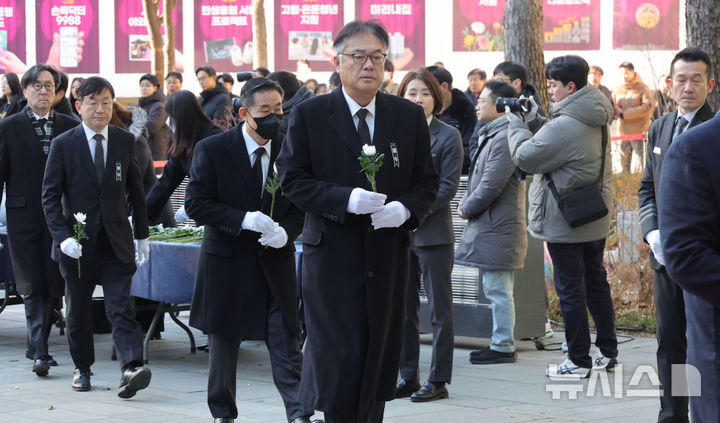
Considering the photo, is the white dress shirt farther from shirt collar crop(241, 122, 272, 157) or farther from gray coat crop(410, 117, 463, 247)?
gray coat crop(410, 117, 463, 247)

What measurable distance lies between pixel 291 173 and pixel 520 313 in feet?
15.3

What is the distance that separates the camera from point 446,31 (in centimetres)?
2961

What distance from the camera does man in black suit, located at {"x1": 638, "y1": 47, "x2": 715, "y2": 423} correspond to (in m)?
6.00

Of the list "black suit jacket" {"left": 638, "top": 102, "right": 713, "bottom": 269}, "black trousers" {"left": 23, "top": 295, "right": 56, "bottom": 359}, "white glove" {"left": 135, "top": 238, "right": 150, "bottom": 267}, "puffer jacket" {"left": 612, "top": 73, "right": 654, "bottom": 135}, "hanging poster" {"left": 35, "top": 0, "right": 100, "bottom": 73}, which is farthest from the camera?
"hanging poster" {"left": 35, "top": 0, "right": 100, "bottom": 73}

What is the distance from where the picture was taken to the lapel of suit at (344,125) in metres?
5.11

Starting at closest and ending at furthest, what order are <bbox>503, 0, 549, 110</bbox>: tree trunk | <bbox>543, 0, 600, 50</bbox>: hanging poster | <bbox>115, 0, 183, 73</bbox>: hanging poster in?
1. <bbox>503, 0, 549, 110</bbox>: tree trunk
2. <bbox>543, 0, 600, 50</bbox>: hanging poster
3. <bbox>115, 0, 183, 73</bbox>: hanging poster

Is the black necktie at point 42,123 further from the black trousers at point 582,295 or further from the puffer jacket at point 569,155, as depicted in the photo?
the black trousers at point 582,295

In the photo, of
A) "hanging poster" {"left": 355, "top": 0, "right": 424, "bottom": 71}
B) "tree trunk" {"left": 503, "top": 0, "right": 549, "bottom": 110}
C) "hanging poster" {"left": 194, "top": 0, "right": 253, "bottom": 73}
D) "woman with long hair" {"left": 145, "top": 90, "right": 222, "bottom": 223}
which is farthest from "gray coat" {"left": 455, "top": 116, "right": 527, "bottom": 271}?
"hanging poster" {"left": 194, "top": 0, "right": 253, "bottom": 73}

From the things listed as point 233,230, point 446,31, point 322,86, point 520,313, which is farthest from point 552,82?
point 446,31

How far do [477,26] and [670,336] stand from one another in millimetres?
23886

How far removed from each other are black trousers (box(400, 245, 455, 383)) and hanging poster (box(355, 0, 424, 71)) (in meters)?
Answer: 22.1

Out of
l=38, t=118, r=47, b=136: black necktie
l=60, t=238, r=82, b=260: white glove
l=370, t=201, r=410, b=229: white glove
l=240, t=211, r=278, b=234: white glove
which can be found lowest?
l=60, t=238, r=82, b=260: white glove

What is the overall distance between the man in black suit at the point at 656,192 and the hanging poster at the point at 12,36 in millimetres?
28061

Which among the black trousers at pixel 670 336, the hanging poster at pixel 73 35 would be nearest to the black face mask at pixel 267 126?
the black trousers at pixel 670 336
